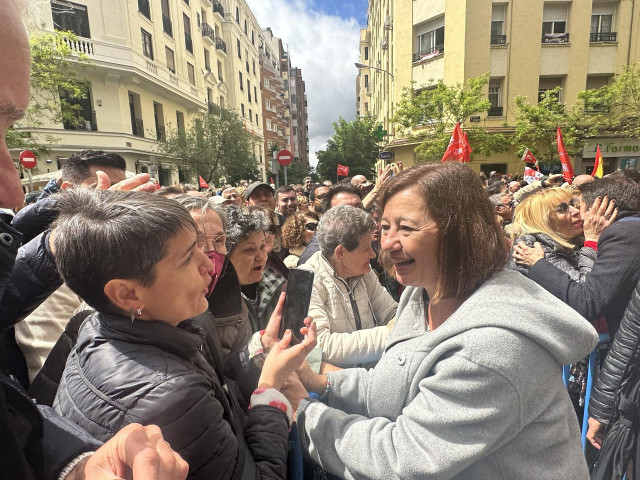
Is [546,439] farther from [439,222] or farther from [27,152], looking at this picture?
[27,152]

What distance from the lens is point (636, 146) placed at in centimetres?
1994

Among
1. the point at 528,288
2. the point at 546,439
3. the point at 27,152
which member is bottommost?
the point at 546,439

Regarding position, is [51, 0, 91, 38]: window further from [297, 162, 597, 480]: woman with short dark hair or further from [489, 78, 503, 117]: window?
[297, 162, 597, 480]: woman with short dark hair

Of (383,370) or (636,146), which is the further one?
(636,146)

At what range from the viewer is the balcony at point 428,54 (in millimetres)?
20578

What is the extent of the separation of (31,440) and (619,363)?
2.65m

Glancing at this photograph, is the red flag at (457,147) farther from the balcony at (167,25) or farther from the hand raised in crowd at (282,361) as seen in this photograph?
the balcony at (167,25)

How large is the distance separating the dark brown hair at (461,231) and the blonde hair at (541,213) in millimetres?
1964

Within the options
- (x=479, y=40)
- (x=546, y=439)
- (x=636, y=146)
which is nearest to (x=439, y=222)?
(x=546, y=439)

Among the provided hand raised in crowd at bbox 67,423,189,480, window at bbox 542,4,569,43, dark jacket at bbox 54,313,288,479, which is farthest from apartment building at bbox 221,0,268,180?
hand raised in crowd at bbox 67,423,189,480

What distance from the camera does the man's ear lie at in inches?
44.5

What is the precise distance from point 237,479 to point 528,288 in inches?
44.0

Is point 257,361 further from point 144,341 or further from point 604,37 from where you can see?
point 604,37

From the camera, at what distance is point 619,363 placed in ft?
6.81
